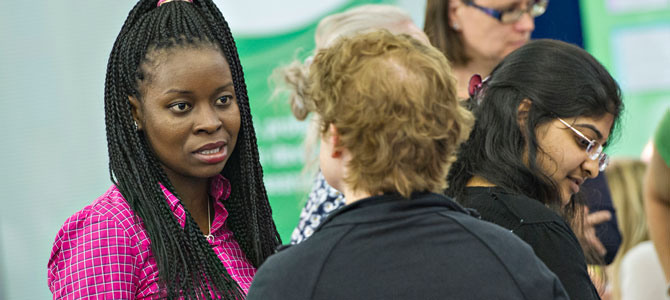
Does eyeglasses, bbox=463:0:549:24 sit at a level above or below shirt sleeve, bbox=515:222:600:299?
above

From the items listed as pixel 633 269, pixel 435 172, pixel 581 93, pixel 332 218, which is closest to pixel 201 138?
pixel 332 218

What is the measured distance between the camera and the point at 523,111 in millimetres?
2004

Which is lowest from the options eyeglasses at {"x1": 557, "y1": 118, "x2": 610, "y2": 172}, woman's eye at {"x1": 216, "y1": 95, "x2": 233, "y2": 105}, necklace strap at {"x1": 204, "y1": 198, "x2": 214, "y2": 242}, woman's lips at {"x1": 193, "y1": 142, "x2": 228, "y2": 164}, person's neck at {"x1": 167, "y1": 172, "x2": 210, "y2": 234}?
eyeglasses at {"x1": 557, "y1": 118, "x2": 610, "y2": 172}

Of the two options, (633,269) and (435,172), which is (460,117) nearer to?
(435,172)

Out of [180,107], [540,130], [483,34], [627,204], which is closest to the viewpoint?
[180,107]

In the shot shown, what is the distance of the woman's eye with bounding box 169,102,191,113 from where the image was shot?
67.6 inches

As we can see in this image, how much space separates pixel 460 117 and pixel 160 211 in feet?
2.22

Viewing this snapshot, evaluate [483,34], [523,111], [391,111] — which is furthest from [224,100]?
[483,34]

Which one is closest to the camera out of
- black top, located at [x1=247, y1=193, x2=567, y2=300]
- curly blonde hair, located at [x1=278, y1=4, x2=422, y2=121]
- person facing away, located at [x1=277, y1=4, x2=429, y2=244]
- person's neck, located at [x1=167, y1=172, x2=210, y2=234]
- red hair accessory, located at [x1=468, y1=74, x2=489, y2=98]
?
black top, located at [x1=247, y1=193, x2=567, y2=300]

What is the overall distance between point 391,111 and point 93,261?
0.66m

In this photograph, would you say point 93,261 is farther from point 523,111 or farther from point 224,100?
point 523,111

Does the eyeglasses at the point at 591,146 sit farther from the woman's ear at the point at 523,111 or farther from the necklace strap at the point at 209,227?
the necklace strap at the point at 209,227

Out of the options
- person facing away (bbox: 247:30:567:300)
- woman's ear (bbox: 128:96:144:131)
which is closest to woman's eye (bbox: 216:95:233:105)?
woman's ear (bbox: 128:96:144:131)

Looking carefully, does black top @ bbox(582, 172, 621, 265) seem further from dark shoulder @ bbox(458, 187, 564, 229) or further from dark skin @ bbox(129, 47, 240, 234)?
dark skin @ bbox(129, 47, 240, 234)
